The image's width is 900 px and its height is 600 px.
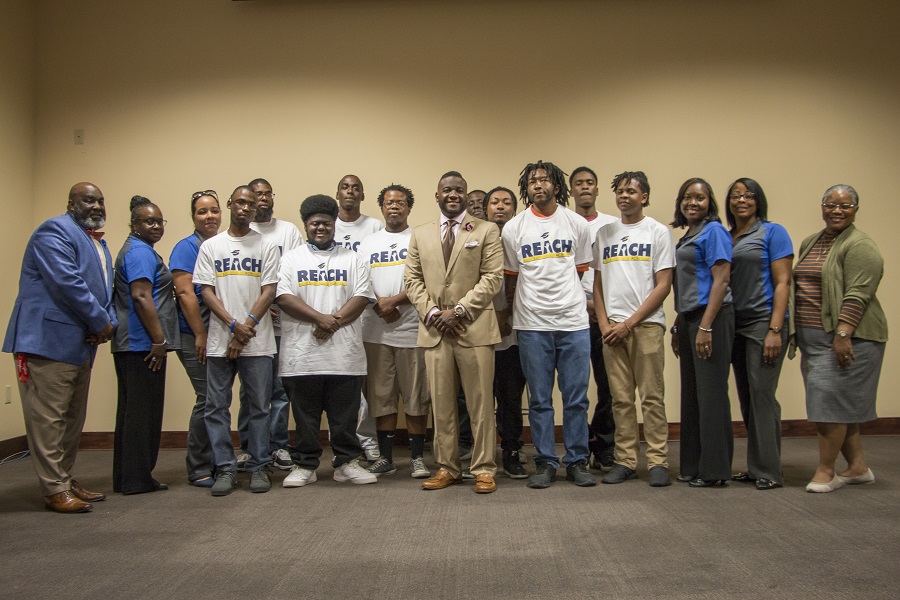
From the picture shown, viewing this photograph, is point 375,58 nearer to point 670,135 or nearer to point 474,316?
point 670,135

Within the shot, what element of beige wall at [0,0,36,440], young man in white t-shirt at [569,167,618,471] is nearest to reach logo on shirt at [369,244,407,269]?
young man in white t-shirt at [569,167,618,471]

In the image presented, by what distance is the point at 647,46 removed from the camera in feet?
19.1

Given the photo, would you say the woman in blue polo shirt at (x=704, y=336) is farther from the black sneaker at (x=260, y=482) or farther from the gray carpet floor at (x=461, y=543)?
the black sneaker at (x=260, y=482)

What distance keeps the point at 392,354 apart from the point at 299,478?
2.88 ft

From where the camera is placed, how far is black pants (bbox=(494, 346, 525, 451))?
438 cm

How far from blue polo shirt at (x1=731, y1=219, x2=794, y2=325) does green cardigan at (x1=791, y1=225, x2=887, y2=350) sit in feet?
0.77

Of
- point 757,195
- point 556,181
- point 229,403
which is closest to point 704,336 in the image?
point 757,195

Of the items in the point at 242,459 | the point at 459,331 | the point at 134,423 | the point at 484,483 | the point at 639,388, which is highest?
the point at 459,331

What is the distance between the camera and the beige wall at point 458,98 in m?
5.82

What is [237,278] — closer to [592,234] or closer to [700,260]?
[592,234]

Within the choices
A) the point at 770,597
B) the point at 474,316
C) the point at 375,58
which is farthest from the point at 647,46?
the point at 770,597

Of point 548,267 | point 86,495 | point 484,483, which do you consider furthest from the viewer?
point 548,267

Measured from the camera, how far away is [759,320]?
3.96 meters

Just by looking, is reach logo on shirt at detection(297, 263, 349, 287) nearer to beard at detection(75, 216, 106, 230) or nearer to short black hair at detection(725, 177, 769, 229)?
beard at detection(75, 216, 106, 230)
